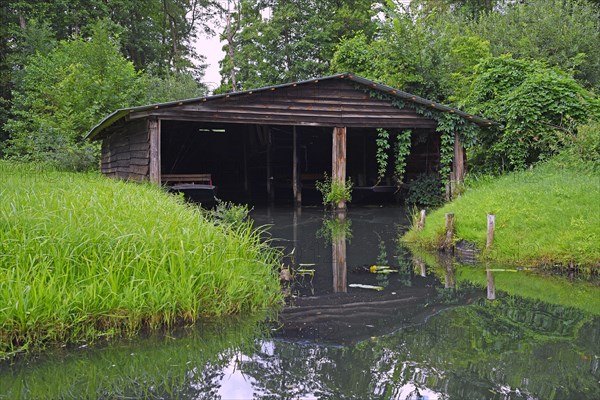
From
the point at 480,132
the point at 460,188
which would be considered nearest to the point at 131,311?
the point at 460,188

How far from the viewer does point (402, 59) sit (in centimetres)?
2194

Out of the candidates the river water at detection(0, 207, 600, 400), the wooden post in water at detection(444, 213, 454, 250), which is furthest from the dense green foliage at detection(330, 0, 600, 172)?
the river water at detection(0, 207, 600, 400)

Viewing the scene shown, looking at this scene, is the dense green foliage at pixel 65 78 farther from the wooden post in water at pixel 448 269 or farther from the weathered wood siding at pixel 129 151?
the wooden post in water at pixel 448 269

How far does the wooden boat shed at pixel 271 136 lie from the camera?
14500 mm

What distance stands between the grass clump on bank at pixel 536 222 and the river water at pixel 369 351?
2.39 feet

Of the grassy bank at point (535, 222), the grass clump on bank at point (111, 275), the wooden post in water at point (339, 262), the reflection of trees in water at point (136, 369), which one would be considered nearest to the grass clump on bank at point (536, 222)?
the grassy bank at point (535, 222)

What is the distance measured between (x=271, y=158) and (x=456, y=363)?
60.7 feet

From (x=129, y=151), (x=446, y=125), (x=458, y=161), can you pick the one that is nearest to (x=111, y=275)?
(x=129, y=151)

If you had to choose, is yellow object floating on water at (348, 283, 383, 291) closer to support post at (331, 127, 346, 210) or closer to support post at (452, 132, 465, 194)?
support post at (331, 127, 346, 210)

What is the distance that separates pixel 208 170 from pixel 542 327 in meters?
20.4

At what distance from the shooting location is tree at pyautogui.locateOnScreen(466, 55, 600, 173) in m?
14.8

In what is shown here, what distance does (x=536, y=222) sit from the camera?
28.2 ft

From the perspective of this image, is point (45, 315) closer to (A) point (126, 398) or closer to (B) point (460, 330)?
(A) point (126, 398)

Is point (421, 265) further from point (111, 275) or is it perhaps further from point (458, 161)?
point (458, 161)
